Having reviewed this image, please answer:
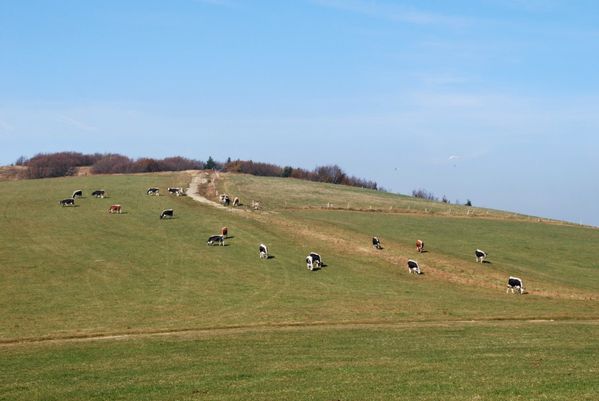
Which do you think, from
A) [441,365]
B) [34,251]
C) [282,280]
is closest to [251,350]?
[441,365]

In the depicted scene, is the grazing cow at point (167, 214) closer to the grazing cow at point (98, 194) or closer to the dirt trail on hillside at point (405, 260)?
the dirt trail on hillside at point (405, 260)

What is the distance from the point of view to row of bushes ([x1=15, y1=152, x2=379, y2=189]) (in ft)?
509

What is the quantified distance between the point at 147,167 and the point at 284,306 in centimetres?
12602

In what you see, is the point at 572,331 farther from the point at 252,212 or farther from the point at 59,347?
the point at 252,212

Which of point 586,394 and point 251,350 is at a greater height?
point 586,394

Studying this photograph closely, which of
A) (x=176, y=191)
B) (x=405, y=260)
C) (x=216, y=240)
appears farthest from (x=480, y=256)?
(x=176, y=191)

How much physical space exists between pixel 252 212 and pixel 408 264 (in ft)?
85.8

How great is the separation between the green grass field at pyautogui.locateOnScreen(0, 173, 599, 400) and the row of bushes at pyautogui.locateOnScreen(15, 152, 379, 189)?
2889 inches

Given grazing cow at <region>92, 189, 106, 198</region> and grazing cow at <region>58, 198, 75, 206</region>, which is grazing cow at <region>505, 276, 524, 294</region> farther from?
grazing cow at <region>92, 189, 106, 198</region>

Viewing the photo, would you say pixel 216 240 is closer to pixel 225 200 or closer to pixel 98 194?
pixel 225 200

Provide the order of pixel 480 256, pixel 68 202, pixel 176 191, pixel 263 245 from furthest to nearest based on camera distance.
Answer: pixel 176 191 → pixel 68 202 → pixel 480 256 → pixel 263 245

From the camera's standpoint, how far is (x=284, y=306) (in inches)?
1496

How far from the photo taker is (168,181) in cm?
10169

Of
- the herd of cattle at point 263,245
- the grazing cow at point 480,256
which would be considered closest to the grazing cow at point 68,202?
the herd of cattle at point 263,245
